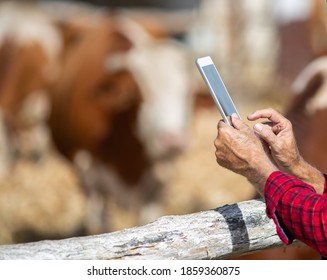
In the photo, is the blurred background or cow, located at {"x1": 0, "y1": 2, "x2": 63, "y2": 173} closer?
the blurred background

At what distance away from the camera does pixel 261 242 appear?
1.36 m

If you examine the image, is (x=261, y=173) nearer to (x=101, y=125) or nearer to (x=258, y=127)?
(x=258, y=127)

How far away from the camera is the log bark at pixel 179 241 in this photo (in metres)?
1.21

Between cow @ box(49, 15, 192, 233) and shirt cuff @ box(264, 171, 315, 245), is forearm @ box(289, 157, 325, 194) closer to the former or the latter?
shirt cuff @ box(264, 171, 315, 245)

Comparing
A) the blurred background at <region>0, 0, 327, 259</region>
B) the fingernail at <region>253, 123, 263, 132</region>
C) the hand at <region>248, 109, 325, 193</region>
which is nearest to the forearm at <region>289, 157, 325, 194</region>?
the hand at <region>248, 109, 325, 193</region>

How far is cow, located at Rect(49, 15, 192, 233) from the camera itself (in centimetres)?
405

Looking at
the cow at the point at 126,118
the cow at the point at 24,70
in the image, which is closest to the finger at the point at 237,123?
the cow at the point at 126,118

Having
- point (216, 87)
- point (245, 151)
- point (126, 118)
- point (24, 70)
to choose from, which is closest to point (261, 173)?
point (245, 151)

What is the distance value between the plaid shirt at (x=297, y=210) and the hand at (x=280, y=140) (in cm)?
10

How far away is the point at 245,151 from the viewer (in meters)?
1.24

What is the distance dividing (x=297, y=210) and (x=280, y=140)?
17 cm

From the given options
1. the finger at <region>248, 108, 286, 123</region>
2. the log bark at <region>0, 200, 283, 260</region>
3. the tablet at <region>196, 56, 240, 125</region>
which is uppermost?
the tablet at <region>196, 56, 240, 125</region>

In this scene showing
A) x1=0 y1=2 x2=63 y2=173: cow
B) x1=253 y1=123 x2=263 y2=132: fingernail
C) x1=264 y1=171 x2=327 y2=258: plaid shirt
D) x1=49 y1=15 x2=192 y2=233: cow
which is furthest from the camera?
x1=0 y1=2 x2=63 y2=173: cow
